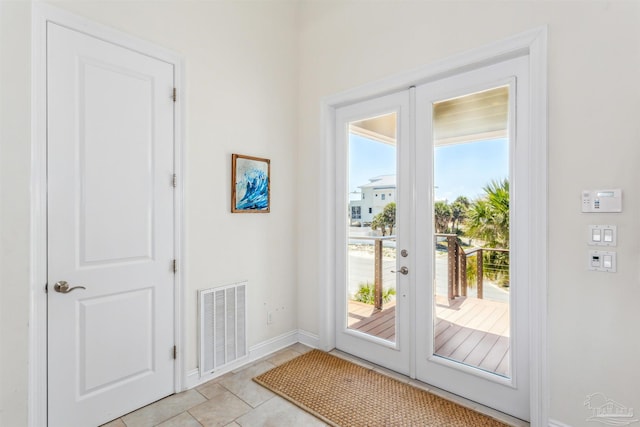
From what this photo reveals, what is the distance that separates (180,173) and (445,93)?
200 centimetres

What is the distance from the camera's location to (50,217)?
5.95 feet

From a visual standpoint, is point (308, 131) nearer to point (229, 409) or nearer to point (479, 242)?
point (479, 242)

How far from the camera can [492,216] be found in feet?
7.16

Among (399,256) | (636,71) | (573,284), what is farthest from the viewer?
(399,256)

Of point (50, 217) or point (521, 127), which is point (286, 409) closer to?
point (50, 217)

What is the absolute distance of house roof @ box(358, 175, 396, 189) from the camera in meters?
2.65

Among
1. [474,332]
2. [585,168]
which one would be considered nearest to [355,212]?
[474,332]

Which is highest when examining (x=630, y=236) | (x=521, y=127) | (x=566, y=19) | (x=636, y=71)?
(x=566, y=19)

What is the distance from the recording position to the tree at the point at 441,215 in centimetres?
236

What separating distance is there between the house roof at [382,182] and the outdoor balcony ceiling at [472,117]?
0.45m

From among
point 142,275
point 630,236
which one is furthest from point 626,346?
point 142,275

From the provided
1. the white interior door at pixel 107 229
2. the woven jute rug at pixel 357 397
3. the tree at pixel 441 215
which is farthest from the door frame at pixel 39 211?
the tree at pixel 441 215

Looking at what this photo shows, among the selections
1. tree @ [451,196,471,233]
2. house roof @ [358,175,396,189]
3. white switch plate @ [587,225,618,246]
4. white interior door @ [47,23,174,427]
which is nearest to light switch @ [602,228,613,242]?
white switch plate @ [587,225,618,246]

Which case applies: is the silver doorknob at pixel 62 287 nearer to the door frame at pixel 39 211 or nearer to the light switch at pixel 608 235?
the door frame at pixel 39 211
